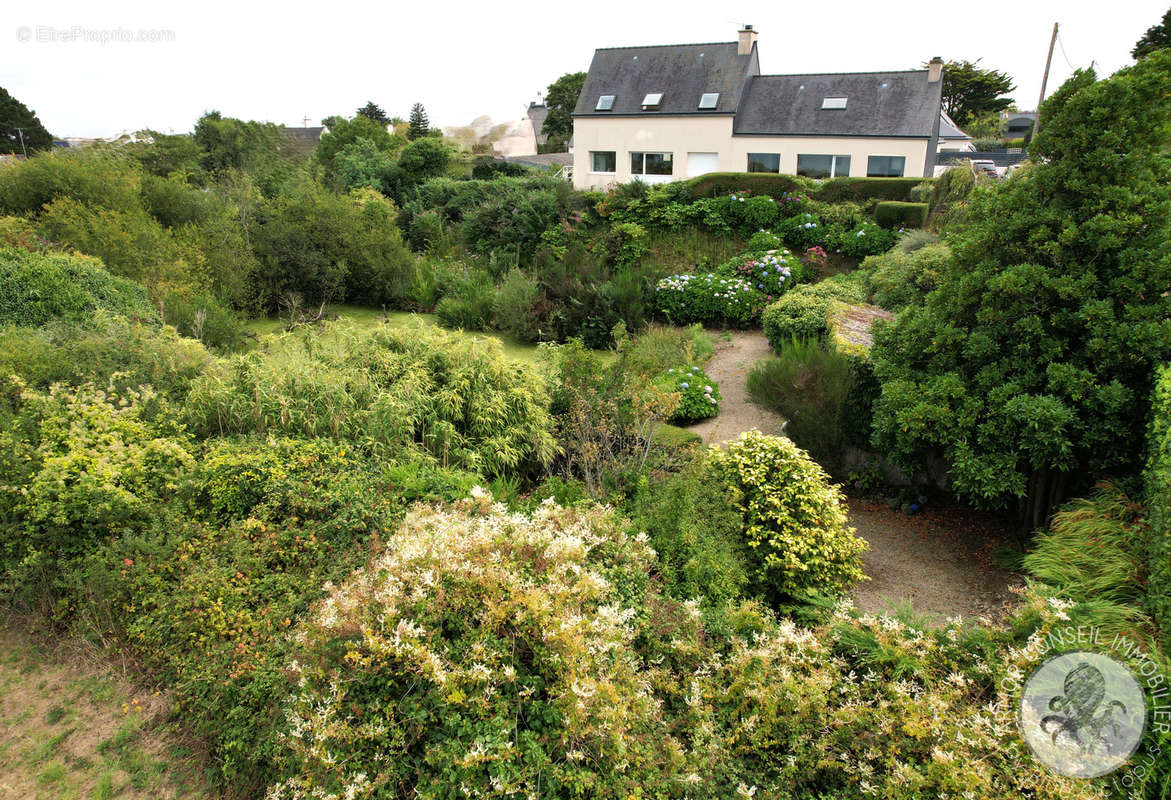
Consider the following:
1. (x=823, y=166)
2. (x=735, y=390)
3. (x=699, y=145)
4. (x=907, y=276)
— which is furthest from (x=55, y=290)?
(x=823, y=166)

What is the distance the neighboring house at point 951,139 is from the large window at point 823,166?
20.3 m

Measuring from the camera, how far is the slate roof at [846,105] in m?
20.8

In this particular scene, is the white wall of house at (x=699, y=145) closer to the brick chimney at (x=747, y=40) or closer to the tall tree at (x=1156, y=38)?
the brick chimney at (x=747, y=40)

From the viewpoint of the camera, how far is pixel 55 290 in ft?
27.1

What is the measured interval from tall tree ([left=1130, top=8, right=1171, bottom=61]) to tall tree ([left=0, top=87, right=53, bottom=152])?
58.7 metres

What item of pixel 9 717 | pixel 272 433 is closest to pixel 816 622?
pixel 272 433

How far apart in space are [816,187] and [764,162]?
603 cm

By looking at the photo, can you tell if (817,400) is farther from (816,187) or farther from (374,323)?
(816,187)

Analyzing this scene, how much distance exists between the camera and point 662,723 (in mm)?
3176

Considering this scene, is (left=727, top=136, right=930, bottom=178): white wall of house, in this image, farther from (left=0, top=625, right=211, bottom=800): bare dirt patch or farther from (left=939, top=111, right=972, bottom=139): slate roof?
(left=0, top=625, right=211, bottom=800): bare dirt patch

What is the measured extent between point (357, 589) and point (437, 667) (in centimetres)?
77

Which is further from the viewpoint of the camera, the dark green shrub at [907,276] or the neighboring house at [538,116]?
the neighboring house at [538,116]

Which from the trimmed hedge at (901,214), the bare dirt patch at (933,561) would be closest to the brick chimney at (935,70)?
the trimmed hedge at (901,214)

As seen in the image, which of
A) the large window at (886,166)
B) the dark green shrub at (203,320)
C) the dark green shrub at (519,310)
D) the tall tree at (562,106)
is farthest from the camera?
the tall tree at (562,106)
